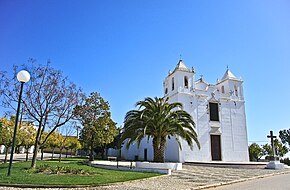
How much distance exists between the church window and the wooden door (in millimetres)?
2231

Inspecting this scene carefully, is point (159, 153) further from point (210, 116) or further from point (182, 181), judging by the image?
point (210, 116)

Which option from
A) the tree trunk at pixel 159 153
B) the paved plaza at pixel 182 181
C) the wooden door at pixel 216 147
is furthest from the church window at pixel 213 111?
the paved plaza at pixel 182 181

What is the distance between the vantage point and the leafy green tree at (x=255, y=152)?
3804cm

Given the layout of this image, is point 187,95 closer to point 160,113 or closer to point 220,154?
point 220,154

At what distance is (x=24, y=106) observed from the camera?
15523mm

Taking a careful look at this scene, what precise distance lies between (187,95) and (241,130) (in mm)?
8689

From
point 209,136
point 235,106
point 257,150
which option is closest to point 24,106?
point 209,136

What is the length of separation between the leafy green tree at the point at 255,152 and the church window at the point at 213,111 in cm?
1235

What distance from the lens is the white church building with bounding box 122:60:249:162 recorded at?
2862 cm

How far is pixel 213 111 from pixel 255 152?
1373cm

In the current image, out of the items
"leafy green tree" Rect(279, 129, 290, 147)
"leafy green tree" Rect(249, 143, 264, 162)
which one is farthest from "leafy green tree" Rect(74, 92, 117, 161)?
"leafy green tree" Rect(279, 129, 290, 147)

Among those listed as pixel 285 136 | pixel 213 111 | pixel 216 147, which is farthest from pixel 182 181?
pixel 285 136

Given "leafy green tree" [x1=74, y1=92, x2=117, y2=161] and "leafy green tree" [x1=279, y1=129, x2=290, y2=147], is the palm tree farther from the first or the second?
"leafy green tree" [x1=279, y1=129, x2=290, y2=147]

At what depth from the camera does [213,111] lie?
1206 inches
